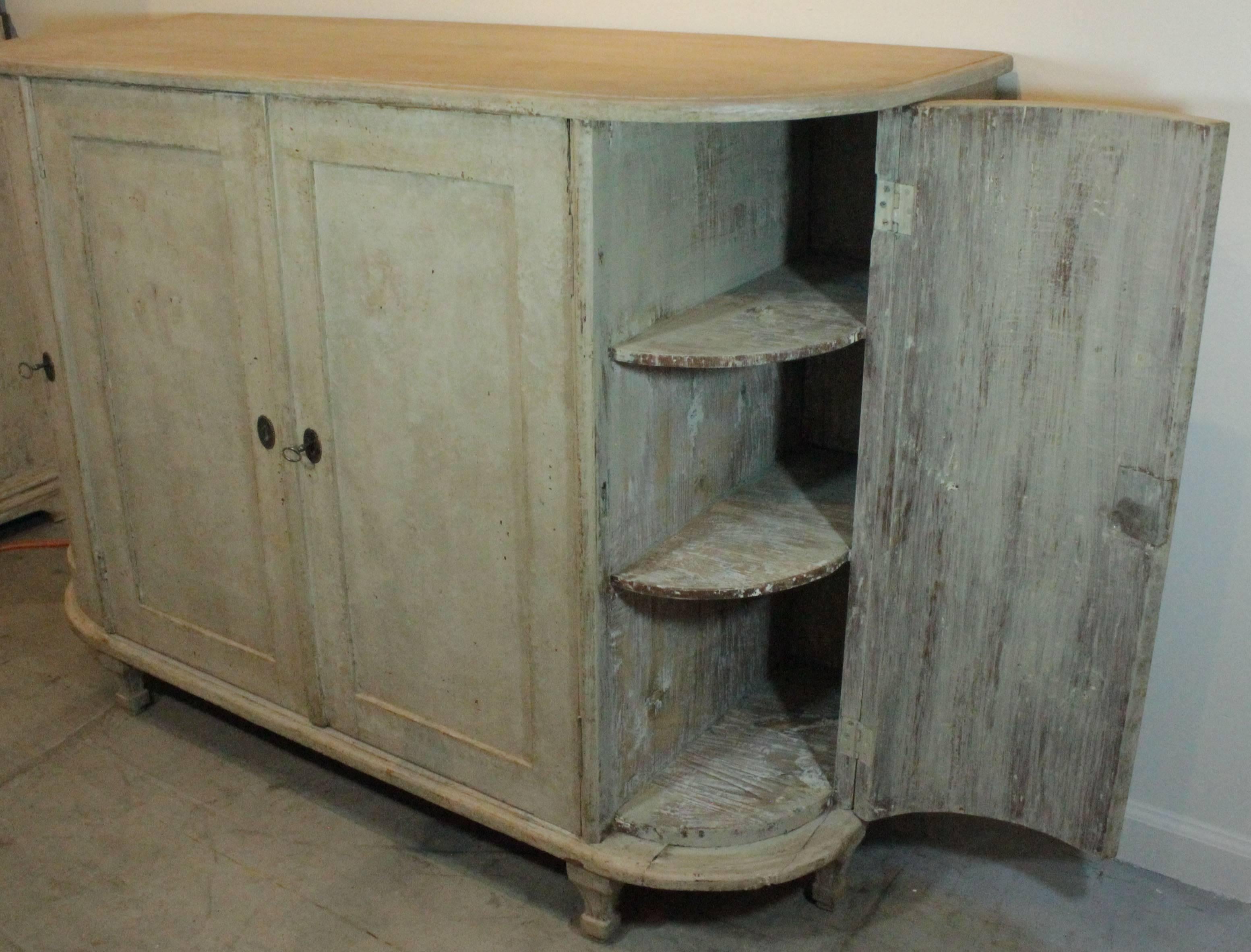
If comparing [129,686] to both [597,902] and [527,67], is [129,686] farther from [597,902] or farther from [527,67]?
[527,67]

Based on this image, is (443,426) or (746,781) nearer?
(443,426)

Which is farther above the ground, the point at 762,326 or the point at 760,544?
the point at 762,326

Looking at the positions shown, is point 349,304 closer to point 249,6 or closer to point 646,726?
point 646,726

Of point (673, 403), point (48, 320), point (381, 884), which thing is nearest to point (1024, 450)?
point (673, 403)

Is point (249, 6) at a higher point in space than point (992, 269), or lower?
higher

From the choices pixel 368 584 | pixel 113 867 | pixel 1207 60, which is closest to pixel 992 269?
pixel 1207 60

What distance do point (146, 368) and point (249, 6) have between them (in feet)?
3.34

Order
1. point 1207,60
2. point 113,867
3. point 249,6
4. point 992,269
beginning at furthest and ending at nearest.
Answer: point 249,6 < point 113,867 < point 1207,60 < point 992,269

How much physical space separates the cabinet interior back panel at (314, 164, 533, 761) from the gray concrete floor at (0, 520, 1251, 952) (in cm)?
30

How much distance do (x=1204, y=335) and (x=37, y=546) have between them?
2.87 metres

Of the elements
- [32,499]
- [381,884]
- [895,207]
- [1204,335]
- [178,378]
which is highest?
[895,207]

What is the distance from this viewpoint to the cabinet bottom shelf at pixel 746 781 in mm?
2000

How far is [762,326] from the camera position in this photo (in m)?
1.85

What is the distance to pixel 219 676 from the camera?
97.1 inches
